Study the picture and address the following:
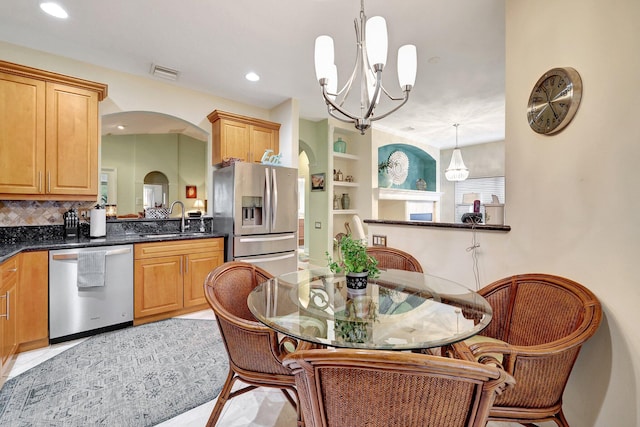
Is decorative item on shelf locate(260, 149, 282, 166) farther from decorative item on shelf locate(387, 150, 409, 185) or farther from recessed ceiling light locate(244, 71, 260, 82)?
decorative item on shelf locate(387, 150, 409, 185)

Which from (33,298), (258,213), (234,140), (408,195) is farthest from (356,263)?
(408,195)

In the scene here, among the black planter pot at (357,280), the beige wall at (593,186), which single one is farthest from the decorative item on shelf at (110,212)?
the beige wall at (593,186)

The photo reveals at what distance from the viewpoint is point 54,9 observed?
7.16 feet

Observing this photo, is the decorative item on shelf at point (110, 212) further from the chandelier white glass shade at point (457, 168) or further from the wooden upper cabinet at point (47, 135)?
the chandelier white glass shade at point (457, 168)

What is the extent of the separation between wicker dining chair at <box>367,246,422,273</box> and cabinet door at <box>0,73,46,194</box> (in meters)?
3.11

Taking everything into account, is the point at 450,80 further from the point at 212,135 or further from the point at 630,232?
the point at 212,135

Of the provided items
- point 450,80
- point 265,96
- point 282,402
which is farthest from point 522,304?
point 265,96

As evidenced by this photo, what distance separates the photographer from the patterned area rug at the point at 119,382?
64.0 inches

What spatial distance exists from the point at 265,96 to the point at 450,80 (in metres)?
2.48

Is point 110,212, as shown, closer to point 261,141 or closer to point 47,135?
point 47,135

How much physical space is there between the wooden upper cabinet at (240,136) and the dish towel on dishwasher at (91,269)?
176 cm

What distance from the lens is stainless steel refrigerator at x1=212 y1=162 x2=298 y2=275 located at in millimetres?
3389

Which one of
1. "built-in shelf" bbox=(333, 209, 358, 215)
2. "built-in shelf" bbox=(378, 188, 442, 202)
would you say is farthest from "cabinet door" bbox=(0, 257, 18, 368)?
"built-in shelf" bbox=(378, 188, 442, 202)

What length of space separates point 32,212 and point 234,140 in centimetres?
222
